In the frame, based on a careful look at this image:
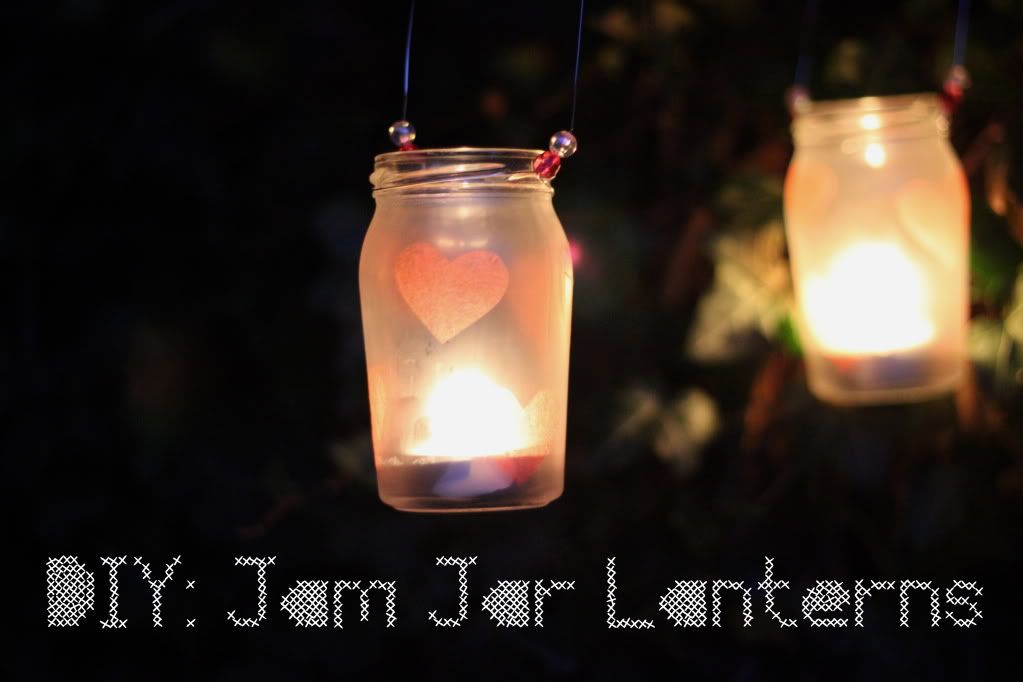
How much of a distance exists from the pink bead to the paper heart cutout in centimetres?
8

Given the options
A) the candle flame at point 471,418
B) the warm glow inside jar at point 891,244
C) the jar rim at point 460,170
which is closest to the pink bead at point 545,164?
the jar rim at point 460,170

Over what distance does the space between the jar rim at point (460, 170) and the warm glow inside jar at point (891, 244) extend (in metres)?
0.34

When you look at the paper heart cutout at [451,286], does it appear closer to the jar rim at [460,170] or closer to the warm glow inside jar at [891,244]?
the jar rim at [460,170]

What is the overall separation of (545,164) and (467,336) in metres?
0.15

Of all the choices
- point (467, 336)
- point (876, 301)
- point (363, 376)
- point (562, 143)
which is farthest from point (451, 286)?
point (363, 376)

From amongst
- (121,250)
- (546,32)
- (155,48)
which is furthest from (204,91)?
(546,32)

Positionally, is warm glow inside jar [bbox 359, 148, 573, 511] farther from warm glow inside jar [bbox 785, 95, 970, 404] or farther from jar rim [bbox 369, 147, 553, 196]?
warm glow inside jar [bbox 785, 95, 970, 404]

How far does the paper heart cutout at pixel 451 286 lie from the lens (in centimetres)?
103

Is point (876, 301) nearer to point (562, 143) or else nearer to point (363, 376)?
point (562, 143)

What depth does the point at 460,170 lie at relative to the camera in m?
1.04

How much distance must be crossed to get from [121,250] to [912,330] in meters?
1.20

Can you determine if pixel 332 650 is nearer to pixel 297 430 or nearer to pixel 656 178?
pixel 297 430

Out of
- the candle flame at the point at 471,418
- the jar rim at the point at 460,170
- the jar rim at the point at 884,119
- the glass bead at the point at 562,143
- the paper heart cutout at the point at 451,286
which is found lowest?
the candle flame at the point at 471,418

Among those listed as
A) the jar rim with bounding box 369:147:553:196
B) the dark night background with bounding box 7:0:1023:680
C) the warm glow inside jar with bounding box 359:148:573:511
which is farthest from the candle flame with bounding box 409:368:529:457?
the dark night background with bounding box 7:0:1023:680
